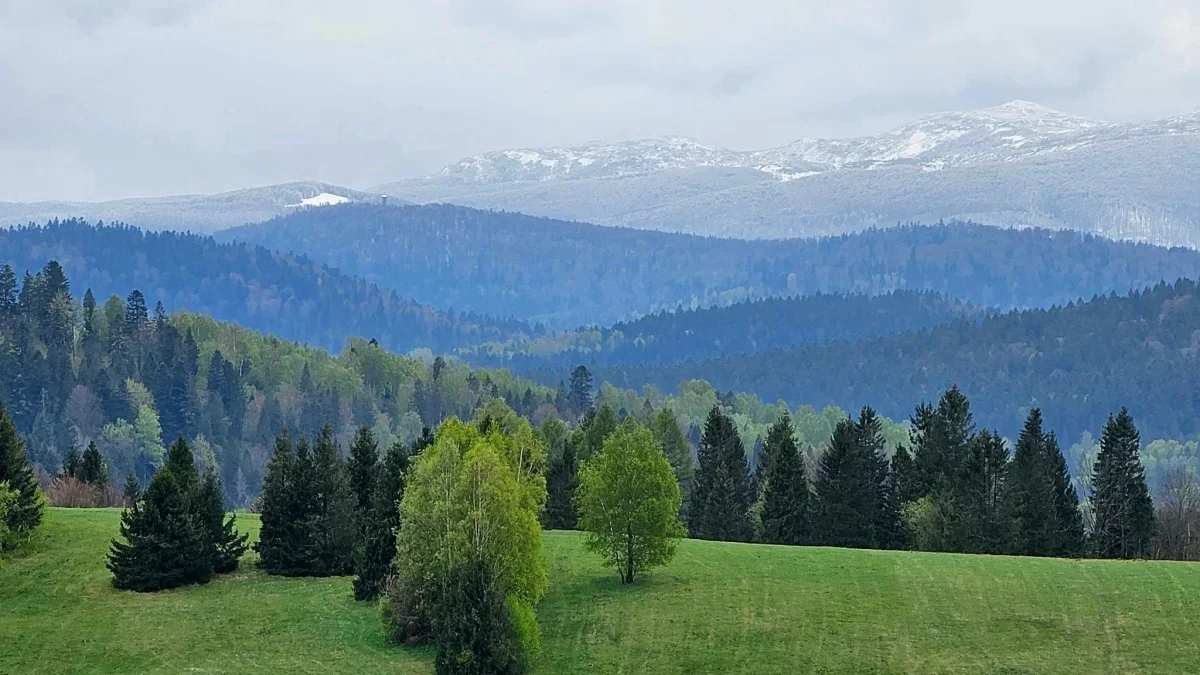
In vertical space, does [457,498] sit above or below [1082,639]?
above

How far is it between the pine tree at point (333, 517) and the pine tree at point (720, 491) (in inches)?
1598

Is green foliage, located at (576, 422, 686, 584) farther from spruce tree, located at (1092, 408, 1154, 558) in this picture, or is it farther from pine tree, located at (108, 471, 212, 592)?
spruce tree, located at (1092, 408, 1154, 558)

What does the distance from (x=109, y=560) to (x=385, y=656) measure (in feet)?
67.9

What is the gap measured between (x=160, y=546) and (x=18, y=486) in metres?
10.4

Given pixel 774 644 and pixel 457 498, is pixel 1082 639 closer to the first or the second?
pixel 774 644

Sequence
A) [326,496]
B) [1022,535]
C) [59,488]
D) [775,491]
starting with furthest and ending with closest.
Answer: [59,488], [775,491], [1022,535], [326,496]

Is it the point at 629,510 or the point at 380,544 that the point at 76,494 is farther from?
the point at 629,510

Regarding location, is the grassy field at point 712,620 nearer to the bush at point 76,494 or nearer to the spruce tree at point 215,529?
the spruce tree at point 215,529

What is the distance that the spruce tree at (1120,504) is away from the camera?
103500 mm

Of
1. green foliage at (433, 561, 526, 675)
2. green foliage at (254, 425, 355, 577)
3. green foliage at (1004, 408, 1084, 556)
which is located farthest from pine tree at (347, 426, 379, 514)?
green foliage at (1004, 408, 1084, 556)

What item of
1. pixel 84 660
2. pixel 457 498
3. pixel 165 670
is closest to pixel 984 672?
pixel 457 498

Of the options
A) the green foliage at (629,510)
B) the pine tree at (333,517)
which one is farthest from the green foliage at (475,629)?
the pine tree at (333,517)

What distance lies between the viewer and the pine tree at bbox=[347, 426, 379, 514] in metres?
85.2

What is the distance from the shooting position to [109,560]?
78.9 metres
